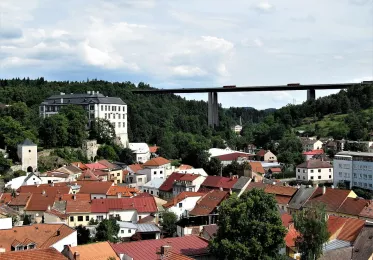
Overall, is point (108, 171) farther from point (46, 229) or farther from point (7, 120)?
point (46, 229)

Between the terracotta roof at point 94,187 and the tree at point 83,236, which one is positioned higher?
the terracotta roof at point 94,187

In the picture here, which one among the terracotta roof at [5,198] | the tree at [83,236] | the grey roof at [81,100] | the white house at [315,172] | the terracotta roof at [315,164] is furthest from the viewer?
the grey roof at [81,100]

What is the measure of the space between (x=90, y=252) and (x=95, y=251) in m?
0.27

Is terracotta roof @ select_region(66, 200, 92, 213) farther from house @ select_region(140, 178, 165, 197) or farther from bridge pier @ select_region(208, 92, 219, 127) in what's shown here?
bridge pier @ select_region(208, 92, 219, 127)

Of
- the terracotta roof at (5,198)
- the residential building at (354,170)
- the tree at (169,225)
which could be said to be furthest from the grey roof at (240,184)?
the terracotta roof at (5,198)

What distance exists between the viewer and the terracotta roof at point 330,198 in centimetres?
3731

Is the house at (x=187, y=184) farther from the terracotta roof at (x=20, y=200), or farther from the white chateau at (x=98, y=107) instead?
the white chateau at (x=98, y=107)

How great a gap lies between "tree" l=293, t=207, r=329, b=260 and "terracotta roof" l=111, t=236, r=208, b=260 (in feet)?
15.0

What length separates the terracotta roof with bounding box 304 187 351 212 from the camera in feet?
122

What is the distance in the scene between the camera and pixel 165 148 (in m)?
73.8

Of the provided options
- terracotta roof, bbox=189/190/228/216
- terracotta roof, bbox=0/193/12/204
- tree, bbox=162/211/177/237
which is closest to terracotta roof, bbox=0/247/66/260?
tree, bbox=162/211/177/237

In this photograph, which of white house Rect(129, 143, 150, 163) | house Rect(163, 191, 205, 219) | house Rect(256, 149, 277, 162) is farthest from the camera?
house Rect(256, 149, 277, 162)

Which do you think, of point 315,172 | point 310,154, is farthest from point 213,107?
point 315,172

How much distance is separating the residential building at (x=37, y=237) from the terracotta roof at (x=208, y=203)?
13432 millimetres
